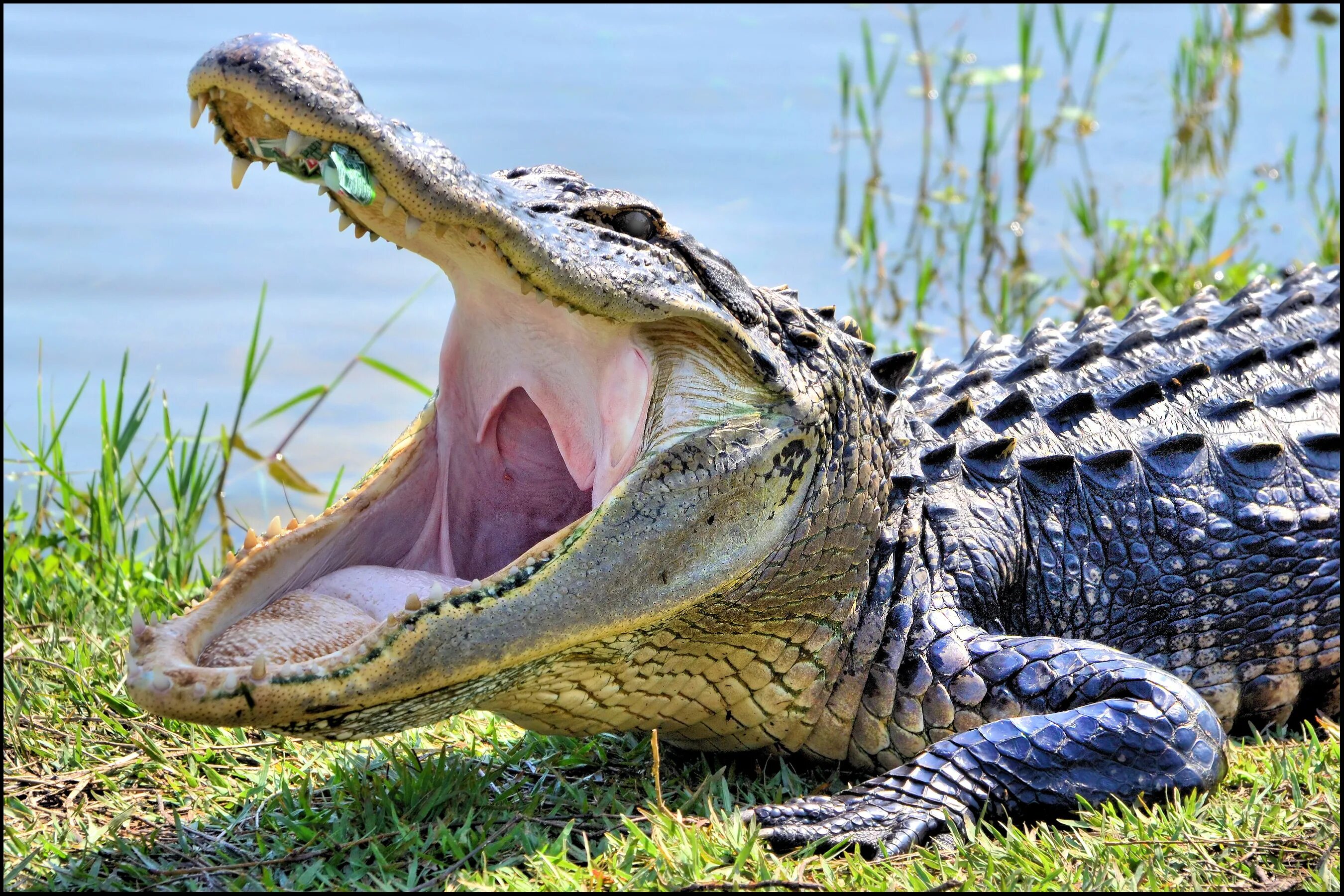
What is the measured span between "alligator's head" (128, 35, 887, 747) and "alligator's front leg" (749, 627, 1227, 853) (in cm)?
30

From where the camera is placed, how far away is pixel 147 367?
6.07m

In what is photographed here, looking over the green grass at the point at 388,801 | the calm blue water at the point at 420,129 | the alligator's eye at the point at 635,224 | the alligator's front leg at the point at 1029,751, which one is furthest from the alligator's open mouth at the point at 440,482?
the calm blue water at the point at 420,129

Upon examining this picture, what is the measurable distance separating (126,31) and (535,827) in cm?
741

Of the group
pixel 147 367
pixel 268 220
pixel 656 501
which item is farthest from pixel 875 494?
pixel 268 220

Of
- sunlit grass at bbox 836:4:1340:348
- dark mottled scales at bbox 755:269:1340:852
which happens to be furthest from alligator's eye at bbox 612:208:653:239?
sunlit grass at bbox 836:4:1340:348

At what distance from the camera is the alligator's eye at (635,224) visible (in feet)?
9.84

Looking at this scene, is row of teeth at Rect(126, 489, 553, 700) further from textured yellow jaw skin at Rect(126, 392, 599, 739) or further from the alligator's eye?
the alligator's eye

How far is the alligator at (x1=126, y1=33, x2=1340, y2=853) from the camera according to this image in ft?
8.62

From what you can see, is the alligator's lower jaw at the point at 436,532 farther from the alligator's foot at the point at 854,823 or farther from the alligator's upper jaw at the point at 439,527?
the alligator's foot at the point at 854,823

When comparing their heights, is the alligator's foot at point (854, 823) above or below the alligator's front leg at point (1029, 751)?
below

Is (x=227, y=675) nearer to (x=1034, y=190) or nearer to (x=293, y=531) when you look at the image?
(x=293, y=531)

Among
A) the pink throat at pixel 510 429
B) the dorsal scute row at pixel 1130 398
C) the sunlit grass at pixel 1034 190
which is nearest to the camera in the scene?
the pink throat at pixel 510 429

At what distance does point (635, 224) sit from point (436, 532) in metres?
0.82

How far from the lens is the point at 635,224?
3.01m
